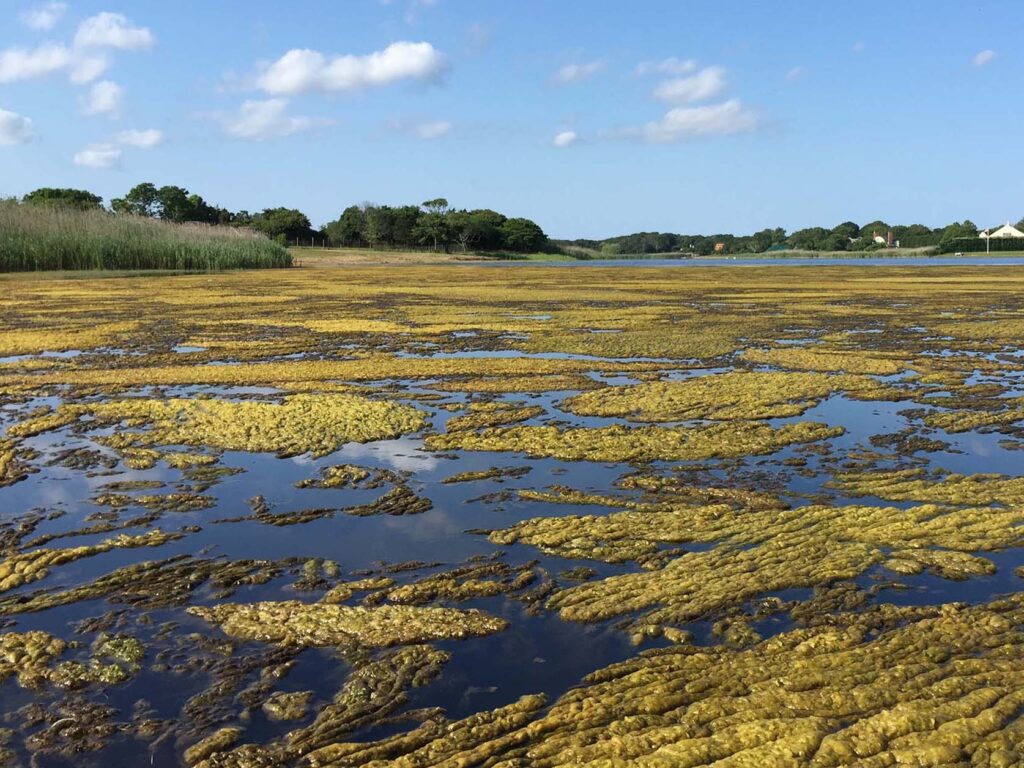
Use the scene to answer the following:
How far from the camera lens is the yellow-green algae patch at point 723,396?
29.4 ft

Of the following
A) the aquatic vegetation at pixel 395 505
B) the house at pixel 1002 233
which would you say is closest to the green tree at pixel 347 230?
the house at pixel 1002 233

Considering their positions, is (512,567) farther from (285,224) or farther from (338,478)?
(285,224)

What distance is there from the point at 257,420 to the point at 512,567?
448 centimetres

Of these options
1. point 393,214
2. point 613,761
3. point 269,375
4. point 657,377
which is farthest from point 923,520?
point 393,214

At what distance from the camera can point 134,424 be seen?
334 inches

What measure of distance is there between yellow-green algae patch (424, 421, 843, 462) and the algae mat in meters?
0.04

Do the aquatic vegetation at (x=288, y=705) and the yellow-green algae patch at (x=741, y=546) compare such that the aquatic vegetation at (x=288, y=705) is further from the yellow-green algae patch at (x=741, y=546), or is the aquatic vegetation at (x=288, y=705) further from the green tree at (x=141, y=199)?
the green tree at (x=141, y=199)

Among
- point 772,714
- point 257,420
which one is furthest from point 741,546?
point 257,420

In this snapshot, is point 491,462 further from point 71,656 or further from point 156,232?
point 156,232

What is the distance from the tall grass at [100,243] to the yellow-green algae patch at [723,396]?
3641 centimetres

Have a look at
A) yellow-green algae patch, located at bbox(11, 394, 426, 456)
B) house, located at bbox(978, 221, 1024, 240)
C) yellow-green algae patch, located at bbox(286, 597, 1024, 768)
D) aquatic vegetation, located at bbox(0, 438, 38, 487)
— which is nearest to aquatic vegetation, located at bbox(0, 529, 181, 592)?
aquatic vegetation, located at bbox(0, 438, 38, 487)

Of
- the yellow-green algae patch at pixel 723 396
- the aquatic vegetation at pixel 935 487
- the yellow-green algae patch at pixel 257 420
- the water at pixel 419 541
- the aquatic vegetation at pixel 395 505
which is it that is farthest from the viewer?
the yellow-green algae patch at pixel 723 396

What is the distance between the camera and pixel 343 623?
4172 mm

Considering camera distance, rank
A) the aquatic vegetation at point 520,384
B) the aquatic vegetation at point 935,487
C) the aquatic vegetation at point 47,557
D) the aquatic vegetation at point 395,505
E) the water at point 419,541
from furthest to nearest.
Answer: the aquatic vegetation at point 520,384 < the aquatic vegetation at point 935,487 < the aquatic vegetation at point 395,505 < the aquatic vegetation at point 47,557 < the water at point 419,541
